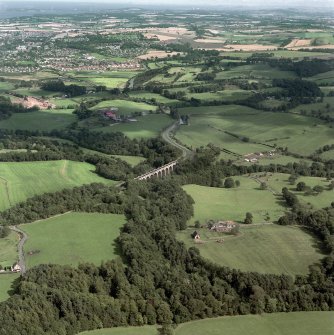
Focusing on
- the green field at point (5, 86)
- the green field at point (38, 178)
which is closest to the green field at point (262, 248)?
the green field at point (38, 178)

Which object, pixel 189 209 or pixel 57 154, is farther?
pixel 57 154

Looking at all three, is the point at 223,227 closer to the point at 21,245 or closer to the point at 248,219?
the point at 248,219

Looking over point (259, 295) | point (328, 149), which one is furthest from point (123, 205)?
point (328, 149)

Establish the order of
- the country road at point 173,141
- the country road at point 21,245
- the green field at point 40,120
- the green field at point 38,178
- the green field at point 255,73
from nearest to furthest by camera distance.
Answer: the country road at point 21,245 → the green field at point 38,178 → the country road at point 173,141 → the green field at point 40,120 → the green field at point 255,73

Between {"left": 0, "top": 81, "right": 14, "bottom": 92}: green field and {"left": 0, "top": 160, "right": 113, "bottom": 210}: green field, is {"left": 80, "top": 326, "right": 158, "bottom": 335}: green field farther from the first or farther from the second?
{"left": 0, "top": 81, "right": 14, "bottom": 92}: green field

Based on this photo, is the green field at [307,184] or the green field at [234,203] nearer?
the green field at [234,203]

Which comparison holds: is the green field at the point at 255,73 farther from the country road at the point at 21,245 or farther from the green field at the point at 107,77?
the country road at the point at 21,245

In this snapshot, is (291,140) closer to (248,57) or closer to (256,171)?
(256,171)
